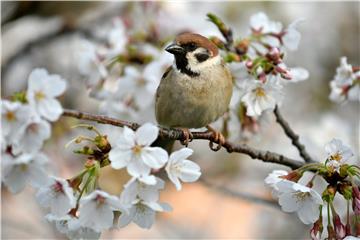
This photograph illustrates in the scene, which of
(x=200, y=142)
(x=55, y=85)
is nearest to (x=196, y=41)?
(x=55, y=85)

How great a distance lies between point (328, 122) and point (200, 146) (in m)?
1.17

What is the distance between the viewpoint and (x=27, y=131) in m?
1.49

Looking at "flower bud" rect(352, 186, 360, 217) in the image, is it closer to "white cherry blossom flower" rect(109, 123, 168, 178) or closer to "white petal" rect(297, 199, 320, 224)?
"white petal" rect(297, 199, 320, 224)

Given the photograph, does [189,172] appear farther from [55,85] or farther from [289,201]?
[55,85]

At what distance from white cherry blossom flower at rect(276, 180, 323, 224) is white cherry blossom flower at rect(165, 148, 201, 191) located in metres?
0.22

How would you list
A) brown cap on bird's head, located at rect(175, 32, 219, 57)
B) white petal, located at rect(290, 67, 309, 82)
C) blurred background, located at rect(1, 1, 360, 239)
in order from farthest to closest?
blurred background, located at rect(1, 1, 360, 239) → brown cap on bird's head, located at rect(175, 32, 219, 57) → white petal, located at rect(290, 67, 309, 82)

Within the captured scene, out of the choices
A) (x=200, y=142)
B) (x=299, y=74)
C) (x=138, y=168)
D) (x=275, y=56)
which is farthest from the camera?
(x=200, y=142)

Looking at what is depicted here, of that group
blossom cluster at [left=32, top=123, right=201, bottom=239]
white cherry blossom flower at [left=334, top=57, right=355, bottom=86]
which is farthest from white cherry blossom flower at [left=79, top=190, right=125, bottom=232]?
white cherry blossom flower at [left=334, top=57, right=355, bottom=86]

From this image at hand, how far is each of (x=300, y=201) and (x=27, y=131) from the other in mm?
706

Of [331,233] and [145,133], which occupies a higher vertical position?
[145,133]

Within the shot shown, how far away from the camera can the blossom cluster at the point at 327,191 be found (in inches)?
62.4

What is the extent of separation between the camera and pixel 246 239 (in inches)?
163

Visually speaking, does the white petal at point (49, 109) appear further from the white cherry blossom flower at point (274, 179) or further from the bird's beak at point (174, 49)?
the bird's beak at point (174, 49)

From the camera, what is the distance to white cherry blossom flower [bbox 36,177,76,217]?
153 centimetres
